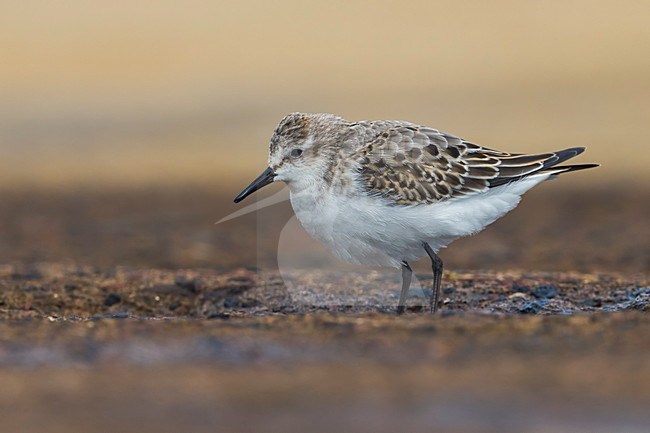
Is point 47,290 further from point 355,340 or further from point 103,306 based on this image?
point 355,340

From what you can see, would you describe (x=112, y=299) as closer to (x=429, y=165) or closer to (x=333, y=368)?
(x=429, y=165)

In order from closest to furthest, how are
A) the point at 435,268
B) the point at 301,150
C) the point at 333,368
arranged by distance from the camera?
the point at 333,368
the point at 435,268
the point at 301,150

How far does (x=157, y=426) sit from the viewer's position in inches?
206

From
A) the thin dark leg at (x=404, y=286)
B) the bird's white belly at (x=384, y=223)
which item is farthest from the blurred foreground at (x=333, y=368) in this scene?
the bird's white belly at (x=384, y=223)

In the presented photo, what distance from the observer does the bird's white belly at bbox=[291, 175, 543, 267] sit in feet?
25.6

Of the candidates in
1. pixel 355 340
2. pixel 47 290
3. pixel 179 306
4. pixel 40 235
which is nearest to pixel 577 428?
pixel 355 340

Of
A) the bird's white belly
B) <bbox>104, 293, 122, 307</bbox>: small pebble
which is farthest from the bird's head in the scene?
<bbox>104, 293, 122, 307</bbox>: small pebble

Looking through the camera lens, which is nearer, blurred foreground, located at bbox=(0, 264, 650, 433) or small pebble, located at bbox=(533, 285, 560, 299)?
blurred foreground, located at bbox=(0, 264, 650, 433)

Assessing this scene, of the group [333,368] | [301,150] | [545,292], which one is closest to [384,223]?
[301,150]

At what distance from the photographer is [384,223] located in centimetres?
782

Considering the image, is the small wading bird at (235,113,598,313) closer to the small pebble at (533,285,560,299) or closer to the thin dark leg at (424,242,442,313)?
the thin dark leg at (424,242,442,313)

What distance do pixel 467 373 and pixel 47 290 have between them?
390 centimetres

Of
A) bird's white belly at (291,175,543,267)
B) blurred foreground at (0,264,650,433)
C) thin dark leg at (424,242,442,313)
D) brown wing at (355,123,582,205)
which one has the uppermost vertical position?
brown wing at (355,123,582,205)

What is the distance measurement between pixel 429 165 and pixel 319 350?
7.61ft
